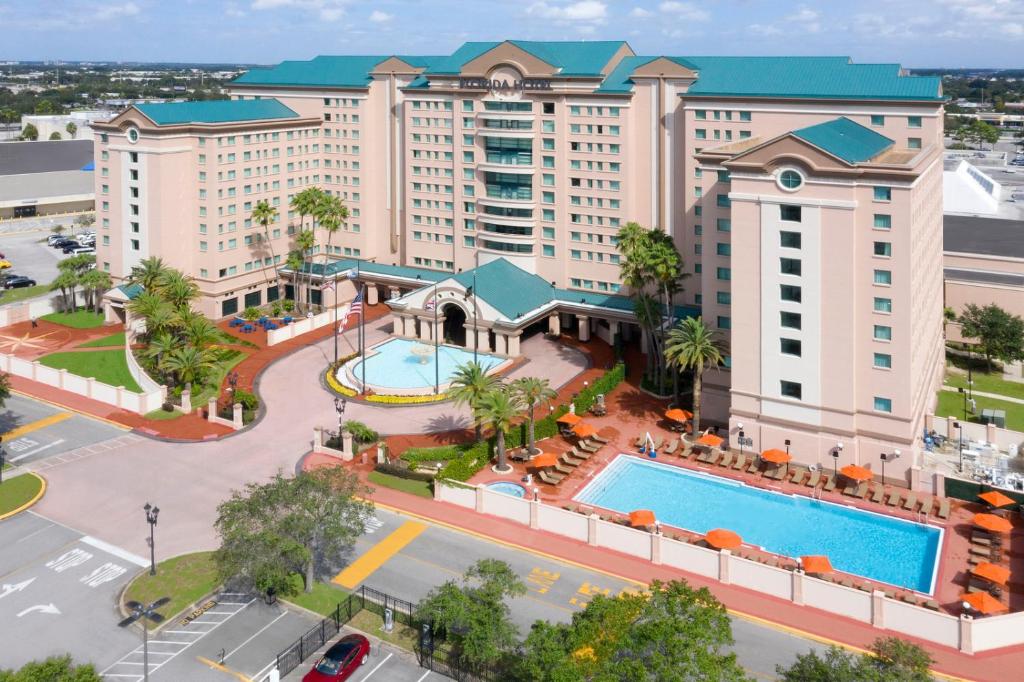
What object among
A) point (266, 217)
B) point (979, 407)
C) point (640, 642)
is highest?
point (266, 217)

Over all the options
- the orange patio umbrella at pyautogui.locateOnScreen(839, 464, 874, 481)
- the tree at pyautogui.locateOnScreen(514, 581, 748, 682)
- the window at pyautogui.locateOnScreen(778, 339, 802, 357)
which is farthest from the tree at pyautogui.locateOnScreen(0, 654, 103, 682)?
the window at pyautogui.locateOnScreen(778, 339, 802, 357)

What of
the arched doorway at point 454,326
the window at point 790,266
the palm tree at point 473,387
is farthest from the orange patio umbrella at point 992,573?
the arched doorway at point 454,326

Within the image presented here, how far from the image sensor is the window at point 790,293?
60.9 metres

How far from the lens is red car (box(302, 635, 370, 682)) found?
39.9 meters

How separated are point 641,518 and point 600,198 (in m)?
41.3

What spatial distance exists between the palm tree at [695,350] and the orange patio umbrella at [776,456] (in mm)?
6578

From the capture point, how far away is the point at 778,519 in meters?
56.7

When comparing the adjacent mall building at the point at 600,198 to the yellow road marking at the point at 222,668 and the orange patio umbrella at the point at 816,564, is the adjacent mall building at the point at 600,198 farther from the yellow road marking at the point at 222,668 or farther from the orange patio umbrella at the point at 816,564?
the yellow road marking at the point at 222,668

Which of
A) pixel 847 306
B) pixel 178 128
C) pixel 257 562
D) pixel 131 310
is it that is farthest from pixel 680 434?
pixel 178 128

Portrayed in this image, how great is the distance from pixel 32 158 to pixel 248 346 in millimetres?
97975

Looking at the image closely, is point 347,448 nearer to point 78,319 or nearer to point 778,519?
point 778,519

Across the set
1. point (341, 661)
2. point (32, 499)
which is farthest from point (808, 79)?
point (32, 499)

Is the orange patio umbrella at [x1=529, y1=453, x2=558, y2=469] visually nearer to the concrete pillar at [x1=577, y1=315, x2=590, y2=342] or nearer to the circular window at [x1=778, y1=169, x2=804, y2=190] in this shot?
the circular window at [x1=778, y1=169, x2=804, y2=190]

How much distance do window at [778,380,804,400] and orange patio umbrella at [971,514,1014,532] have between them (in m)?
13.9
